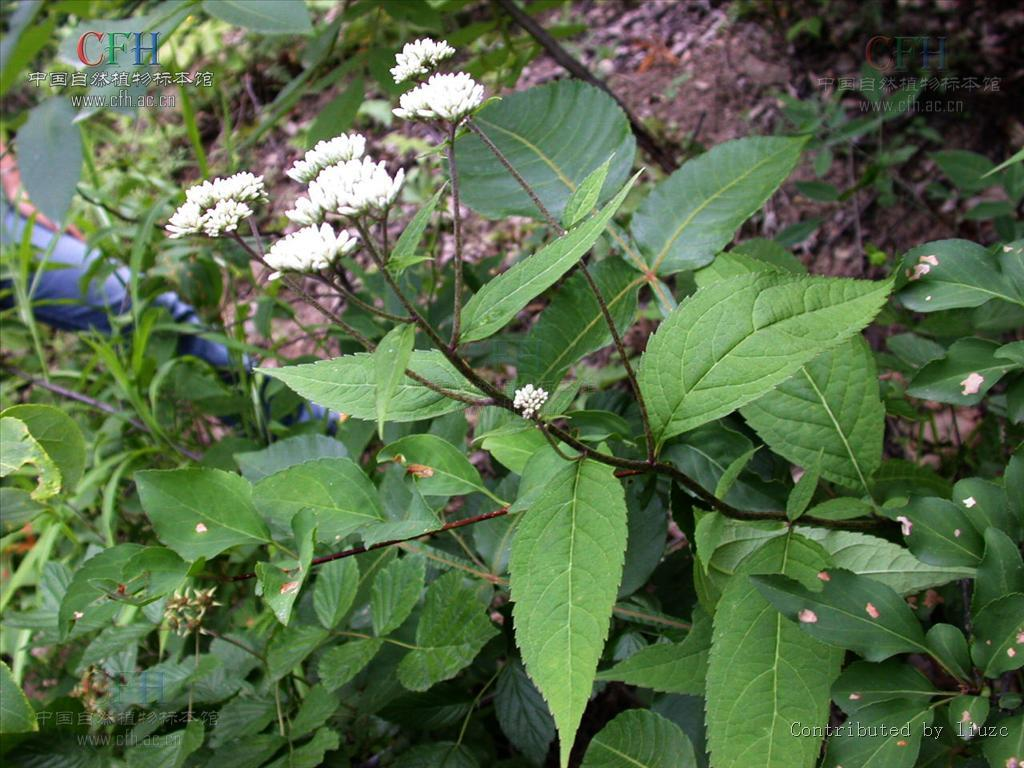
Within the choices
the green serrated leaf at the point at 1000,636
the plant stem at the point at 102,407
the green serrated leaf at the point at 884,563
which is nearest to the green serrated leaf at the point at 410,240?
the green serrated leaf at the point at 884,563

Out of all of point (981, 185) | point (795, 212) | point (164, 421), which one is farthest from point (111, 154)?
point (981, 185)

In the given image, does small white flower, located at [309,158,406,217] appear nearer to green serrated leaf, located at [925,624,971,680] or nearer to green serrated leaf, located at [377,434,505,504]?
green serrated leaf, located at [377,434,505,504]

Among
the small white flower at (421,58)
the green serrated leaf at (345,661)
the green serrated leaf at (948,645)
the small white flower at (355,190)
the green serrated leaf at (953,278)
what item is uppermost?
the small white flower at (421,58)

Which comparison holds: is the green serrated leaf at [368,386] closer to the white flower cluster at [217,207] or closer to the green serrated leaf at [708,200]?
the white flower cluster at [217,207]

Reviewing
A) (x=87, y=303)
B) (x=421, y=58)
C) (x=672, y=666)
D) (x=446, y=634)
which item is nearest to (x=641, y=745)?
(x=672, y=666)

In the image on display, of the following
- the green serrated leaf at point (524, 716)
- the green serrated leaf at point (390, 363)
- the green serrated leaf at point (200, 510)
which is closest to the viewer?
the green serrated leaf at point (390, 363)

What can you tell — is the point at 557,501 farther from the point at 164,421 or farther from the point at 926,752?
the point at 164,421

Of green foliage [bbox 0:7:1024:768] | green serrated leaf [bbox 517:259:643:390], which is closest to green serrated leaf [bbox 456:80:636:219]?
green foliage [bbox 0:7:1024:768]

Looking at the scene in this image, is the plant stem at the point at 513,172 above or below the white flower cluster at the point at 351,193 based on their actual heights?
below
